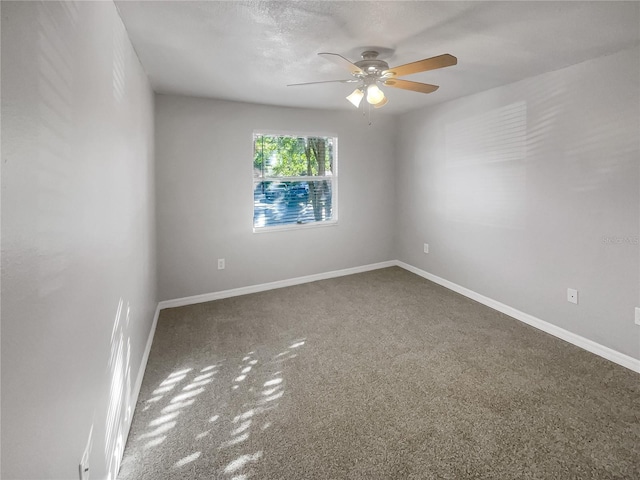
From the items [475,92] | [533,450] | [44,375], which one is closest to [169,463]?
[44,375]

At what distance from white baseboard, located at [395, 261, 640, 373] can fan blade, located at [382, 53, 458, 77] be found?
2482 mm

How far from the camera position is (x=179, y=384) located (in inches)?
90.4

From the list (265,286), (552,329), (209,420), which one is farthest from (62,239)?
(552,329)

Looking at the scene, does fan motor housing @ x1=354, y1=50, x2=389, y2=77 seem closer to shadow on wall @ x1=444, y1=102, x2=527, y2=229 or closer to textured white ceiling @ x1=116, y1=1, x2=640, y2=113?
textured white ceiling @ x1=116, y1=1, x2=640, y2=113

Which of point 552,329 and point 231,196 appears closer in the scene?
point 552,329

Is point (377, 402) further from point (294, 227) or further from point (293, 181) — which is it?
point (293, 181)

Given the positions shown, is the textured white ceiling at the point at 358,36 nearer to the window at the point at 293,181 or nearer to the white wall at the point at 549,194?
the white wall at the point at 549,194

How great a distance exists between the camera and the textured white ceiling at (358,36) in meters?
1.77

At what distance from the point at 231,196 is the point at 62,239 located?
2.94m

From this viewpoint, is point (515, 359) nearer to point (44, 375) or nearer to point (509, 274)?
point (509, 274)

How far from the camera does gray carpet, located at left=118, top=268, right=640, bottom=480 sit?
1637 millimetres

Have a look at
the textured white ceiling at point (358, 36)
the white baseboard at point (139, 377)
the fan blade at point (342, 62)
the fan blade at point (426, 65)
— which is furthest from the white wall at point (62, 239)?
the fan blade at point (426, 65)

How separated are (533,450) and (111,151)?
8.62 feet

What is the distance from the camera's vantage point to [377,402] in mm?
2084
